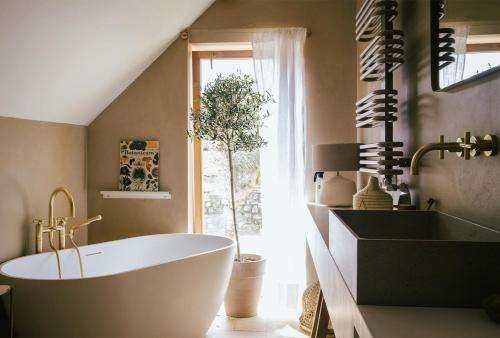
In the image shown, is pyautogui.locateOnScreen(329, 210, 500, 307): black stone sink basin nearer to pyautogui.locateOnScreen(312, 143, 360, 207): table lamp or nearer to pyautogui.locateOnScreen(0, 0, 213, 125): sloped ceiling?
pyautogui.locateOnScreen(312, 143, 360, 207): table lamp

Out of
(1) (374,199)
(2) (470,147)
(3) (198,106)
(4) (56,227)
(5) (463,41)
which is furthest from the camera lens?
(3) (198,106)

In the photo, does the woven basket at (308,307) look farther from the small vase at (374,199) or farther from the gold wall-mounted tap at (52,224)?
the gold wall-mounted tap at (52,224)

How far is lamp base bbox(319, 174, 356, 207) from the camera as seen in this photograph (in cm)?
297

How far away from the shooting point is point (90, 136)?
3.82 meters

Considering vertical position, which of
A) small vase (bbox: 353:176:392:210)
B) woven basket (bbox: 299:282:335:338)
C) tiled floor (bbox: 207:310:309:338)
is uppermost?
small vase (bbox: 353:176:392:210)

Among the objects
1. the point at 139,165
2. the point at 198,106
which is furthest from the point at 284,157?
the point at 139,165

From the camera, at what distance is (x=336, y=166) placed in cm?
281

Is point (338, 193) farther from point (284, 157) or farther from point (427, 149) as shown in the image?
point (427, 149)

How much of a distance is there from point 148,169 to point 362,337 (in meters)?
3.14

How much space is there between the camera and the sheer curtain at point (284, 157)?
3545mm

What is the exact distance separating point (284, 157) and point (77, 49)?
1.77m

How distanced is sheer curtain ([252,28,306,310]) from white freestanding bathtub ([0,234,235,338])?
0.75 meters

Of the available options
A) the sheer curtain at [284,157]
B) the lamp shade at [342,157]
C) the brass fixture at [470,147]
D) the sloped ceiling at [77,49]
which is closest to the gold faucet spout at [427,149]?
the brass fixture at [470,147]

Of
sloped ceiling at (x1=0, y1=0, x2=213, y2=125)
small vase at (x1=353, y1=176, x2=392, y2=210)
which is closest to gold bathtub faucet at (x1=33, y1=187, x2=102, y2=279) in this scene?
sloped ceiling at (x1=0, y1=0, x2=213, y2=125)
